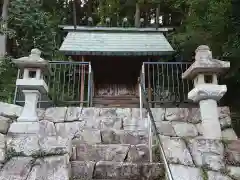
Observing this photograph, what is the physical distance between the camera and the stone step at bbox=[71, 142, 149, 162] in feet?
13.9

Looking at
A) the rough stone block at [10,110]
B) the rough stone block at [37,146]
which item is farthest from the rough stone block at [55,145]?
the rough stone block at [10,110]

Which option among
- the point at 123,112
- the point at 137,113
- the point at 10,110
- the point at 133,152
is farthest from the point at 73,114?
the point at 133,152

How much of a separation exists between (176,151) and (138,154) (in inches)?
30.1

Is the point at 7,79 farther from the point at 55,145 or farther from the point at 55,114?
the point at 55,145

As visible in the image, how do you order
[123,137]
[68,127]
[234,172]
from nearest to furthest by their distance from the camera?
[234,172] → [123,137] → [68,127]

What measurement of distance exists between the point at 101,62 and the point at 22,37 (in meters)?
3.96

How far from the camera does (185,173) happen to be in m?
3.51

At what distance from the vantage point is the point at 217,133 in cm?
417

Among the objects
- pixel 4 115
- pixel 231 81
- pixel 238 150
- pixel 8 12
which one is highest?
pixel 8 12

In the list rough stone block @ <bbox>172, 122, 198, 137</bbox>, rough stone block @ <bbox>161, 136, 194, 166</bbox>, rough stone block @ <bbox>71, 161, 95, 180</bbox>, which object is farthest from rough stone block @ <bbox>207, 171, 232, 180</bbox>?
rough stone block @ <bbox>172, 122, 198, 137</bbox>

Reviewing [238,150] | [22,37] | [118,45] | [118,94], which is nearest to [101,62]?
[118,45]

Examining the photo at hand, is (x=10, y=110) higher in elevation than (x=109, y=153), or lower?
higher

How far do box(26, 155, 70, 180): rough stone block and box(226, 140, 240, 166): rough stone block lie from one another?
7.52 feet

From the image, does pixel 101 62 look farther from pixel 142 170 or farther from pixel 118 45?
pixel 142 170
